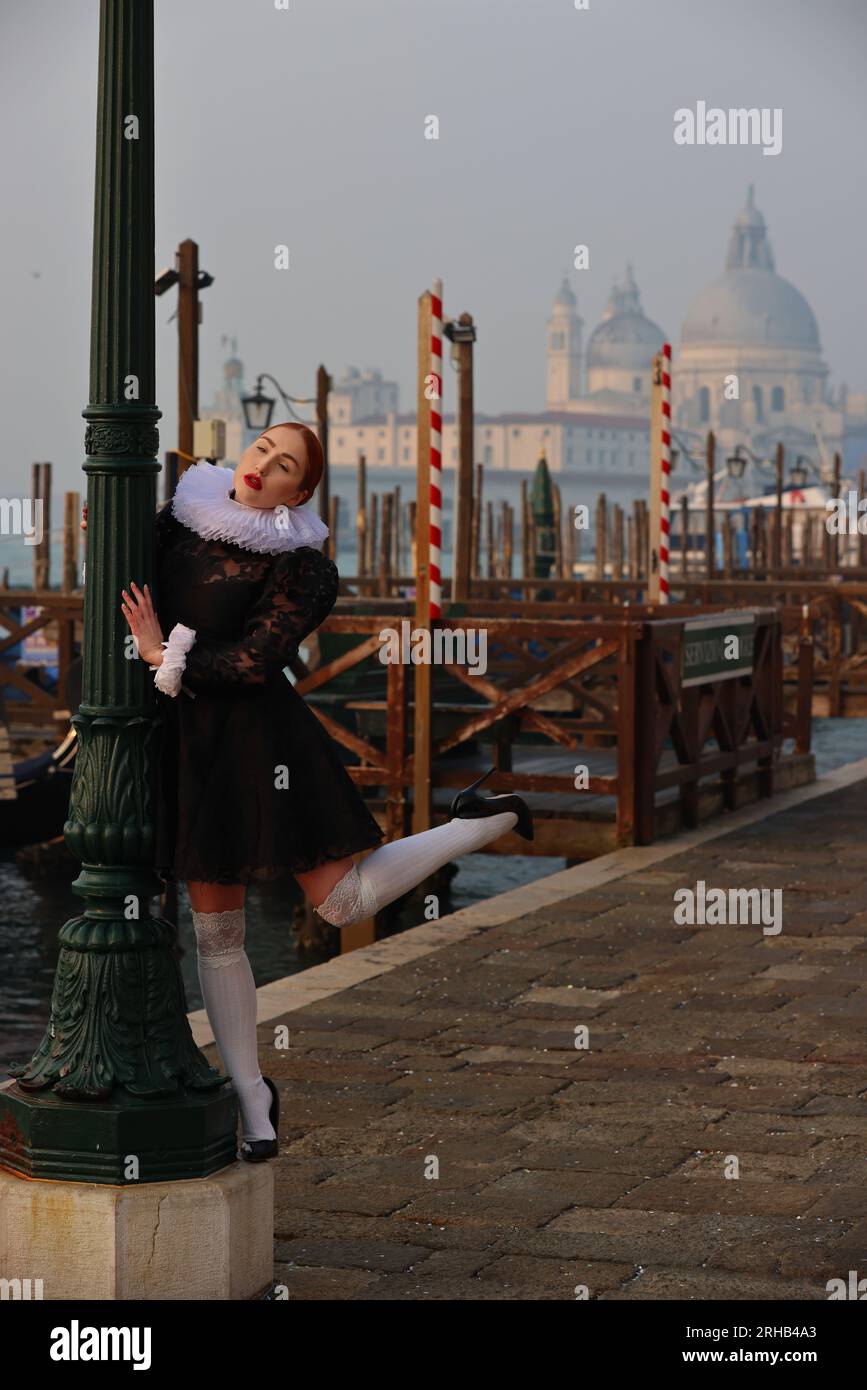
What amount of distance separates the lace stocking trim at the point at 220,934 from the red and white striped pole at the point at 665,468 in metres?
8.61

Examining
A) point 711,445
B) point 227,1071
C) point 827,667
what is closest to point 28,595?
point 827,667

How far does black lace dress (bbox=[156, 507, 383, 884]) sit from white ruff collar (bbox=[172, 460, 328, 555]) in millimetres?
22

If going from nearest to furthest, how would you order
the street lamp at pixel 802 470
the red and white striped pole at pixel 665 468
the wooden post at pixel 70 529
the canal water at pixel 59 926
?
the canal water at pixel 59 926
the red and white striped pole at pixel 665 468
the wooden post at pixel 70 529
the street lamp at pixel 802 470

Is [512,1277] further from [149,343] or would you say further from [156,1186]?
[149,343]

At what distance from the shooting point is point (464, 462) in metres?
16.3

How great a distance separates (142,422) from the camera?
11.8 ft

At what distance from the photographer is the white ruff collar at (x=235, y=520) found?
12.4 ft

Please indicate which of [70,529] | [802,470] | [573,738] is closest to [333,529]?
[573,738]

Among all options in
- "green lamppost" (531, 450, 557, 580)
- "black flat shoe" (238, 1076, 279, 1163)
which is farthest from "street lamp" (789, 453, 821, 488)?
"black flat shoe" (238, 1076, 279, 1163)

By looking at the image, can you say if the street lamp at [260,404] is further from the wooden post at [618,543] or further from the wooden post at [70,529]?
the wooden post at [618,543]

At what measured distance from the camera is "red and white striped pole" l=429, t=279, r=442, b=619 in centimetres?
974

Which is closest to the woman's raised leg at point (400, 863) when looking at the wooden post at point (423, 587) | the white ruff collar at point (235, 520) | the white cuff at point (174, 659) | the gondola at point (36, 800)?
the white cuff at point (174, 659)

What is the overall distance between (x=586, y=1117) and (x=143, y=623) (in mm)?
1836
